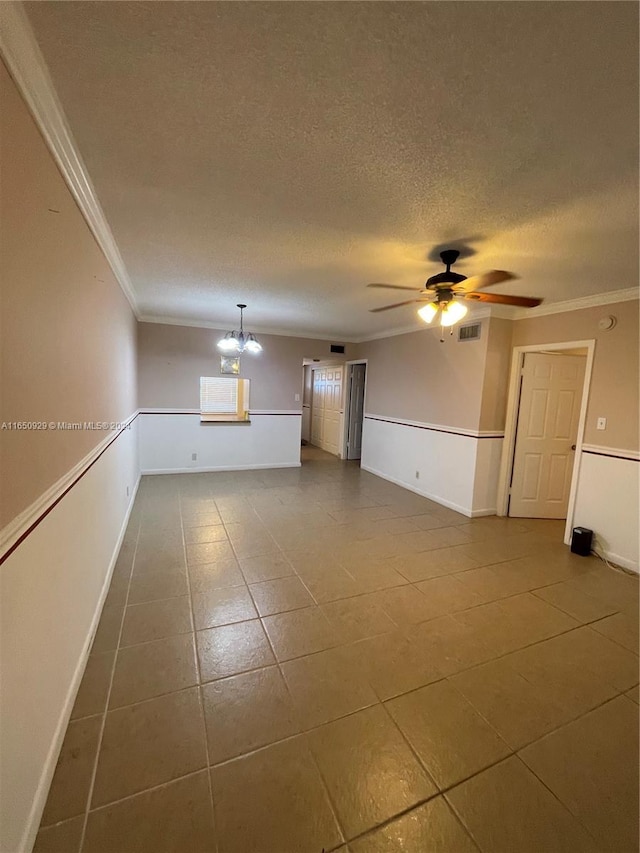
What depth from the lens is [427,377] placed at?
503 cm

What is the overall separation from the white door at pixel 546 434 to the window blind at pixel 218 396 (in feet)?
14.9

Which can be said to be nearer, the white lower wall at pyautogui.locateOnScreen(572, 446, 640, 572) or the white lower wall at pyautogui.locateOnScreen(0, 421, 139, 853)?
the white lower wall at pyautogui.locateOnScreen(0, 421, 139, 853)

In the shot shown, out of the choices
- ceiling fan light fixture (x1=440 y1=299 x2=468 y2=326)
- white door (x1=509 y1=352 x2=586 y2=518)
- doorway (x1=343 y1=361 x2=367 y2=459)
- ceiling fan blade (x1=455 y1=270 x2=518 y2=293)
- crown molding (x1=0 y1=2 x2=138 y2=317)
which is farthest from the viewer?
doorway (x1=343 y1=361 x2=367 y2=459)

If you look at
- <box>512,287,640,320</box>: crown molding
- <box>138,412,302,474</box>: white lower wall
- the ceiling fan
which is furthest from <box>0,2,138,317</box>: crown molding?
<box>512,287,640,320</box>: crown molding

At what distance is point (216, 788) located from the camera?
51.7 inches

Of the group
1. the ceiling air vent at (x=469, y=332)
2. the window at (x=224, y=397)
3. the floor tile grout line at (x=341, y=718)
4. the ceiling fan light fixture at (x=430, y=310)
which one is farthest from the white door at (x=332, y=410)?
the floor tile grout line at (x=341, y=718)

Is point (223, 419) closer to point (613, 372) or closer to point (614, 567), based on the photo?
point (613, 372)

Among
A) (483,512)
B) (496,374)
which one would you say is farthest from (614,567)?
(496,374)

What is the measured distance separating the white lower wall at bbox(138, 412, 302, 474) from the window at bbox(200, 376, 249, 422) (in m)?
0.42

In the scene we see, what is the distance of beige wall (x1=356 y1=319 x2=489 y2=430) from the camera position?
430 cm

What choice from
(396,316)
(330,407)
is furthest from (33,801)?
(330,407)

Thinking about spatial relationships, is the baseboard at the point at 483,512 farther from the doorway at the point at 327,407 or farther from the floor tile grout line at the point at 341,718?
the doorway at the point at 327,407

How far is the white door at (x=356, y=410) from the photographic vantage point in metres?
7.18

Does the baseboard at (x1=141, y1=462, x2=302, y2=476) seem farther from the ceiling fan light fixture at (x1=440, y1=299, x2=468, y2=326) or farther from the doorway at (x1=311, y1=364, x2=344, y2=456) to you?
the ceiling fan light fixture at (x1=440, y1=299, x2=468, y2=326)
